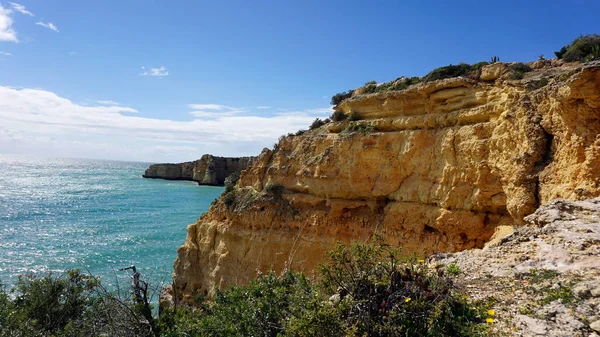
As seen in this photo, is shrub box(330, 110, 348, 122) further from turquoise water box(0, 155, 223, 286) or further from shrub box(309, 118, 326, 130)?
turquoise water box(0, 155, 223, 286)

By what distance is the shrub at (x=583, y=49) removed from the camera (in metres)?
Result: 11.4

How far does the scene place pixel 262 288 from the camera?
7.37m

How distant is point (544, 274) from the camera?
528cm

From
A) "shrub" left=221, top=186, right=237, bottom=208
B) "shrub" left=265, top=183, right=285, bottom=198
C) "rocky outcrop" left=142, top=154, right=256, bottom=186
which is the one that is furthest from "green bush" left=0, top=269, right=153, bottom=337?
"rocky outcrop" left=142, top=154, right=256, bottom=186

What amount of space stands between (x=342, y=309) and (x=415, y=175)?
1099 centimetres

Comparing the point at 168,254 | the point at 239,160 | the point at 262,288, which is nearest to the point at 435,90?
the point at 262,288

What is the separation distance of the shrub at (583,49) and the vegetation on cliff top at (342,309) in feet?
35.8

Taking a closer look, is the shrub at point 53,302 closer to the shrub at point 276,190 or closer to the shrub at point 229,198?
the shrub at point 229,198

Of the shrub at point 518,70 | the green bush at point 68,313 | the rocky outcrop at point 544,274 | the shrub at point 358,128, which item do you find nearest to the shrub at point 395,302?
the rocky outcrop at point 544,274

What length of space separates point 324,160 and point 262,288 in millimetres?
10257

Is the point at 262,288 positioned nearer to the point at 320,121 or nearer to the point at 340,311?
the point at 340,311

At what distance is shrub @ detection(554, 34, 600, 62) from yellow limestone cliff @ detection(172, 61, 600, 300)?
631mm

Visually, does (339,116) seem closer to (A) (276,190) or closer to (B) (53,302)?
(A) (276,190)

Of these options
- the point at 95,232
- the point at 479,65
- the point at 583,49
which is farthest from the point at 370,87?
the point at 95,232
